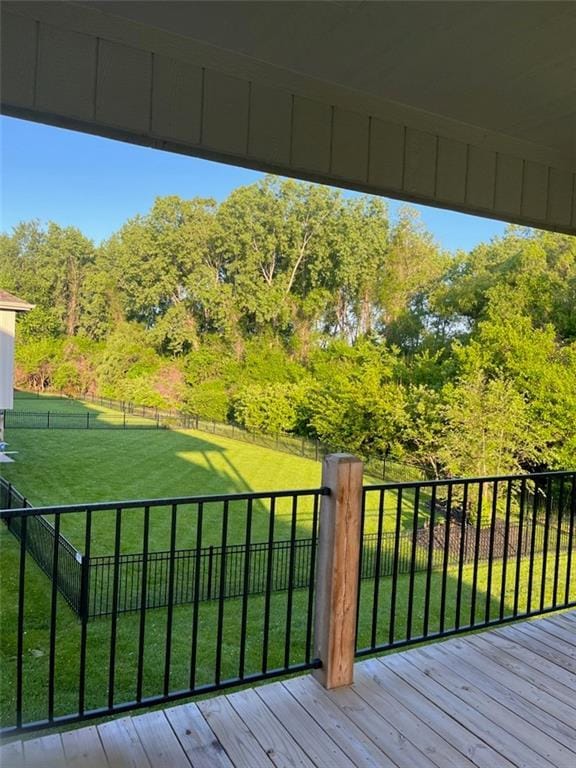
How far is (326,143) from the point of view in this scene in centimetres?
190

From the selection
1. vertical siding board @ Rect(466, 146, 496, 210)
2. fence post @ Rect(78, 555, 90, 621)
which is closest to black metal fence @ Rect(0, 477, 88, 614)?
fence post @ Rect(78, 555, 90, 621)

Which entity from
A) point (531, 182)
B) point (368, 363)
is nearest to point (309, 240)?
point (368, 363)

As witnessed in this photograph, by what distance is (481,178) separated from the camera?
88.1 inches

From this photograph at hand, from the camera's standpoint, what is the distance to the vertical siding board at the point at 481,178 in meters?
2.21

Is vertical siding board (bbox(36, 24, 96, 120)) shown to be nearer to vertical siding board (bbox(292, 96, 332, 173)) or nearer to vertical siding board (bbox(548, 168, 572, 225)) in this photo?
vertical siding board (bbox(292, 96, 332, 173))

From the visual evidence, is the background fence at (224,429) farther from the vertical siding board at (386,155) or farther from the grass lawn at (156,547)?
the vertical siding board at (386,155)

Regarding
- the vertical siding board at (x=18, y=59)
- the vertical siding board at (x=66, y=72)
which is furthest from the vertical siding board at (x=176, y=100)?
the vertical siding board at (x=18, y=59)

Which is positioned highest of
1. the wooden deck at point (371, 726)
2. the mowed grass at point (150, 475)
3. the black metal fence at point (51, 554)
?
the wooden deck at point (371, 726)

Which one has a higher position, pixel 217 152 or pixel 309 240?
pixel 309 240

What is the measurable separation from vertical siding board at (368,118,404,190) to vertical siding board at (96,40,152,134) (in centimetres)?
85

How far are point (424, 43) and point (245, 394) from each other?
1464 cm

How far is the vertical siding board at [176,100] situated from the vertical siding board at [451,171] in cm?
102

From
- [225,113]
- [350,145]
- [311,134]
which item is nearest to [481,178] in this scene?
[350,145]

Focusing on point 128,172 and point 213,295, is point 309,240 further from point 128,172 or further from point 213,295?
point 128,172
